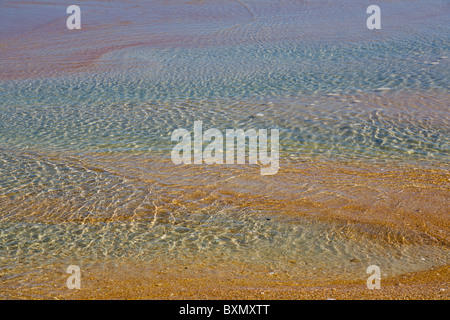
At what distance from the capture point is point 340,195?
4.70 m

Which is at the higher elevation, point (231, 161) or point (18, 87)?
point (18, 87)

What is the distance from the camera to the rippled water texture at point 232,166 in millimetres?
3977

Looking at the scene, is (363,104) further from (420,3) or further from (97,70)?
(420,3)

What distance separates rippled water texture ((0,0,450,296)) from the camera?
157 inches

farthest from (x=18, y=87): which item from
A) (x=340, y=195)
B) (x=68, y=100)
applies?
(x=340, y=195)

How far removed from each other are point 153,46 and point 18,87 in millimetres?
3562

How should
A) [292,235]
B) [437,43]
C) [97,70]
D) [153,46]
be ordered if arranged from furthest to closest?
[153,46]
[437,43]
[97,70]
[292,235]

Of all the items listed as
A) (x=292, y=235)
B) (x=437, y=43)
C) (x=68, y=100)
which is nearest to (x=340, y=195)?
(x=292, y=235)

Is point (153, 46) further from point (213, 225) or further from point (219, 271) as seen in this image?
point (219, 271)

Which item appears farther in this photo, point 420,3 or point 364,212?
point 420,3

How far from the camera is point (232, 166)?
215 inches

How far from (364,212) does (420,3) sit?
13614mm
